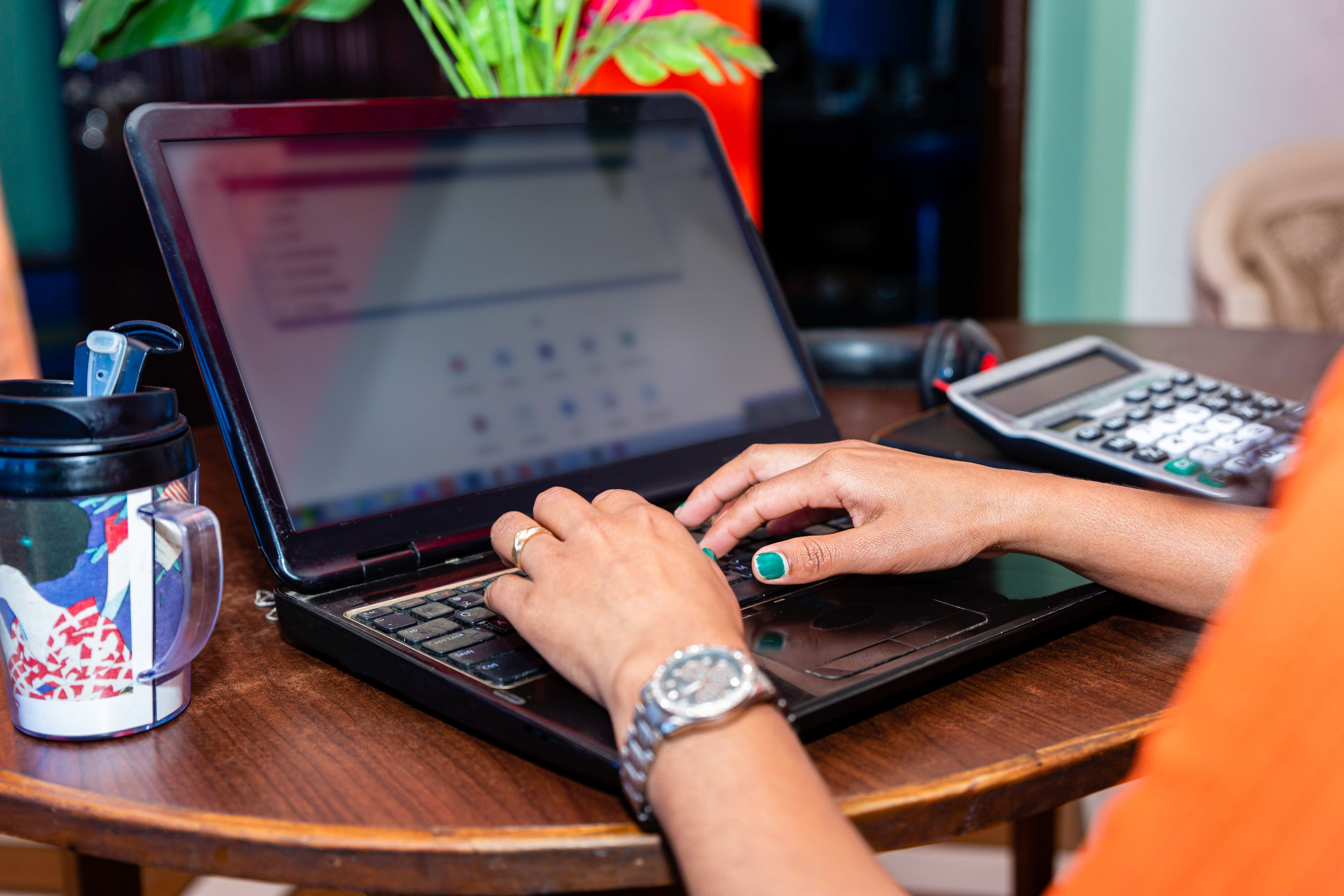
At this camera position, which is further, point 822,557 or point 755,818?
point 822,557

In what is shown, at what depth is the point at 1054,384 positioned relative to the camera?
0.88 metres

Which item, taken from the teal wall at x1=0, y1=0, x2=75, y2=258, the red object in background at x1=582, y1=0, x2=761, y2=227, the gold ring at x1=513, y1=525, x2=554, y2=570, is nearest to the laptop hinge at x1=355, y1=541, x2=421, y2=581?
the gold ring at x1=513, y1=525, x2=554, y2=570

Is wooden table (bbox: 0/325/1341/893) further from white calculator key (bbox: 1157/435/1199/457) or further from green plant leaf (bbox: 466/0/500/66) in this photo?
green plant leaf (bbox: 466/0/500/66)

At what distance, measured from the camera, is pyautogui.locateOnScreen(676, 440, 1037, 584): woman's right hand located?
0.56m

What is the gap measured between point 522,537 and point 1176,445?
490mm

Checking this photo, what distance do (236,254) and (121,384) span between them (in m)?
0.15

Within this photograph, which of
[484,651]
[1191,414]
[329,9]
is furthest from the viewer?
[329,9]

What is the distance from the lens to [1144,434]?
781 mm

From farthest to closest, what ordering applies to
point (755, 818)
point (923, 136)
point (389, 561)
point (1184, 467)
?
point (923, 136)
point (1184, 467)
point (389, 561)
point (755, 818)

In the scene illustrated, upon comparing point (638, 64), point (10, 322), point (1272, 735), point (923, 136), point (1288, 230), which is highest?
point (638, 64)

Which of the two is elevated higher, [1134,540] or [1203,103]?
[1203,103]

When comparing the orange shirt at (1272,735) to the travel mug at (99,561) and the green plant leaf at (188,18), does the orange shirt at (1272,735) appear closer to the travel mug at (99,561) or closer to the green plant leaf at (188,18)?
the travel mug at (99,561)

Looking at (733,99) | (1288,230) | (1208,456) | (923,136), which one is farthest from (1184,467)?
(923,136)

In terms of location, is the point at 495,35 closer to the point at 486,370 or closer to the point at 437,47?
the point at 437,47
